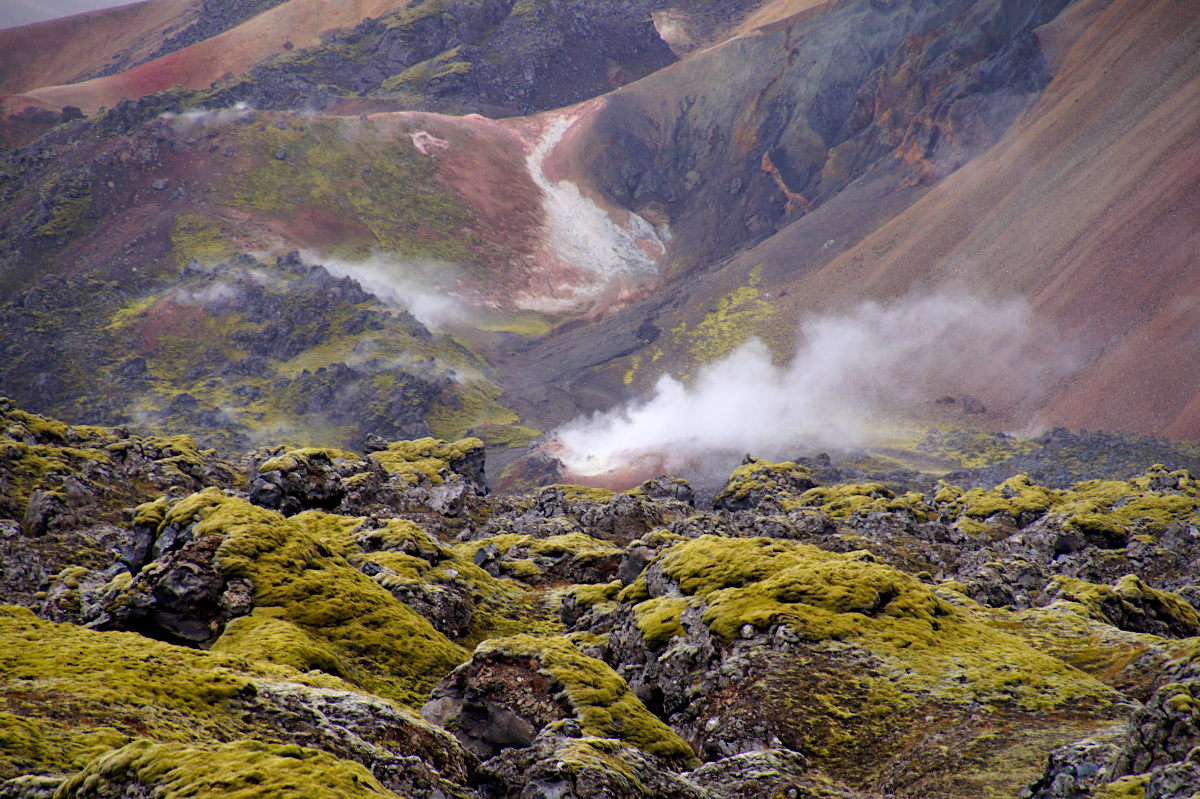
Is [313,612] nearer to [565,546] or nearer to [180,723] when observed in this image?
[180,723]

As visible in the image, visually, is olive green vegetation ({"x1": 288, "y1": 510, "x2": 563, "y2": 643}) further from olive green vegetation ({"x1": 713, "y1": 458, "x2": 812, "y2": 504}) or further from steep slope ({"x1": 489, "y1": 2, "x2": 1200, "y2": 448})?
steep slope ({"x1": 489, "y1": 2, "x2": 1200, "y2": 448})

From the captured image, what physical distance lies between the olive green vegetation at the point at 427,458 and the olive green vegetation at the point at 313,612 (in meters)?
29.0

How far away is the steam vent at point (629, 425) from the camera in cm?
1053

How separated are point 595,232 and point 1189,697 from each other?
180 meters

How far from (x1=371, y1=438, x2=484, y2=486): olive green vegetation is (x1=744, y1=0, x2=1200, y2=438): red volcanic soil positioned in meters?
77.6

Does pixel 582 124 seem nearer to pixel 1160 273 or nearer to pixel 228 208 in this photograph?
pixel 228 208

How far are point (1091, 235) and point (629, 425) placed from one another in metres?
77.2

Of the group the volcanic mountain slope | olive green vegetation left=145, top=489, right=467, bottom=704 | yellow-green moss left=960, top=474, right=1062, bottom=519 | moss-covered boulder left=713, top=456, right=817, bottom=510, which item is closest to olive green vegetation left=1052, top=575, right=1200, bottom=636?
olive green vegetation left=145, top=489, right=467, bottom=704

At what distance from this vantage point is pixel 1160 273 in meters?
89.3

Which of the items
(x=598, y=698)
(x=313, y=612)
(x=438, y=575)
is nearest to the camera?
(x=598, y=698)

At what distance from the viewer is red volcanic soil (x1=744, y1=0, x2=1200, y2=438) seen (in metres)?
84.0

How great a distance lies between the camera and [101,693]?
8.70m

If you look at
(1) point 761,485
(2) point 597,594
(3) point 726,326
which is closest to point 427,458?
(1) point 761,485

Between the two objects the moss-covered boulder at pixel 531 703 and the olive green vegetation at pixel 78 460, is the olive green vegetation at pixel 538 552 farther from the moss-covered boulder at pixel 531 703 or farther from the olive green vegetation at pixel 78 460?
the olive green vegetation at pixel 78 460
